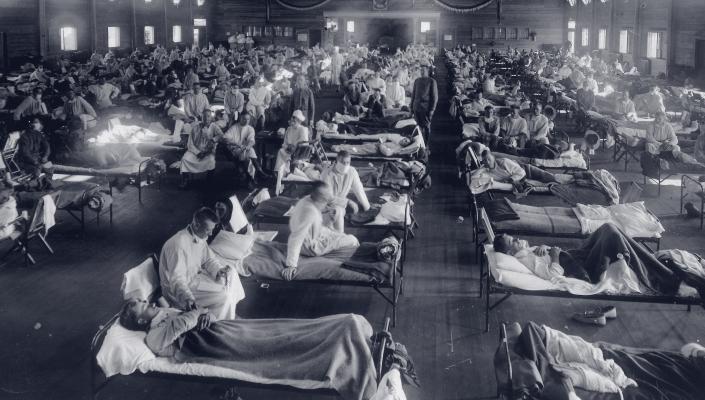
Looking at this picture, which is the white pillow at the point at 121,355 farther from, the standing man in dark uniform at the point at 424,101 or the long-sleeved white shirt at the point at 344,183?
the standing man in dark uniform at the point at 424,101

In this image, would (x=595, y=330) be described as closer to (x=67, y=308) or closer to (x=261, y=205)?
(x=261, y=205)

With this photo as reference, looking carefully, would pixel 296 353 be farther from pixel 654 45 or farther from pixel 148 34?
pixel 148 34

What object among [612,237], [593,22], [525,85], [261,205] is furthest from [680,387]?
[593,22]

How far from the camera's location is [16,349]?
215 inches

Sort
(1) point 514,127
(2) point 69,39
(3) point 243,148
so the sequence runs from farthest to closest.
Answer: (2) point 69,39 < (1) point 514,127 < (3) point 243,148

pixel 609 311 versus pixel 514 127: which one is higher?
pixel 514 127

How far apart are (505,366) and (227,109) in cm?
1134

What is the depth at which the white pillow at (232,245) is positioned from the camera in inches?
242

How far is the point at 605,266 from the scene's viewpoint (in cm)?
595

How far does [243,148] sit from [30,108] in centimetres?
542

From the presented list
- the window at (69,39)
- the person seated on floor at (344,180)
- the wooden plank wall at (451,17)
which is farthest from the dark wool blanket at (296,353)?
the wooden plank wall at (451,17)

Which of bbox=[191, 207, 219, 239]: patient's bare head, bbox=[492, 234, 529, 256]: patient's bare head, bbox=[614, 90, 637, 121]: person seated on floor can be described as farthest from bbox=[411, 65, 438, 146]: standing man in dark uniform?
bbox=[191, 207, 219, 239]: patient's bare head

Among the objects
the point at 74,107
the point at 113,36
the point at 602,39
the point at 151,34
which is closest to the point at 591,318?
the point at 74,107

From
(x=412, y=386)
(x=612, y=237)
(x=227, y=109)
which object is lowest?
(x=412, y=386)
